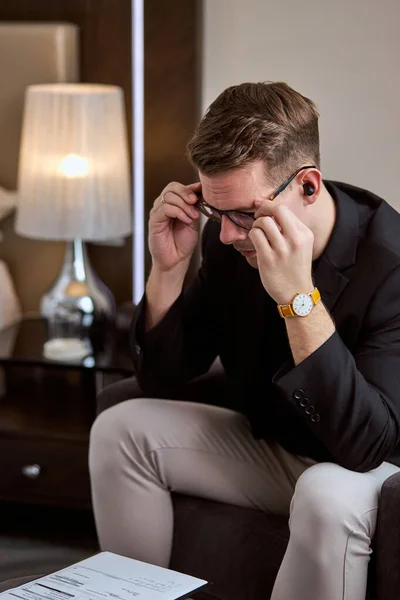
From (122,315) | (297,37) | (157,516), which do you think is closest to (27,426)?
(122,315)

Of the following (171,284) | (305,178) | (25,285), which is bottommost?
(25,285)

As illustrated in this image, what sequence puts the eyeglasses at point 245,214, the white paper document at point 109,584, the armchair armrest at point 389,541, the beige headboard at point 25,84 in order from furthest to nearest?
1. the beige headboard at point 25,84
2. the eyeglasses at point 245,214
3. the armchair armrest at point 389,541
4. the white paper document at point 109,584

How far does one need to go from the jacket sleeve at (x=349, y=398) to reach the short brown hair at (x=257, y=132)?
0.33 meters

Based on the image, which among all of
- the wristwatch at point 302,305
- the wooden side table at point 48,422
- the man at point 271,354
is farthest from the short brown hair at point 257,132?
the wooden side table at point 48,422

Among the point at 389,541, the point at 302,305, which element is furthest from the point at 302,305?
the point at 389,541

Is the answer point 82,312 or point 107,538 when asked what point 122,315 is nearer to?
point 82,312

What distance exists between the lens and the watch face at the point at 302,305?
1.53 m

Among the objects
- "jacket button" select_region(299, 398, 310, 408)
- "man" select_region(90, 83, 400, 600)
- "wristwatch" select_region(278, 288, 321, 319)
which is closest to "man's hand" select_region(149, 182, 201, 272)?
"man" select_region(90, 83, 400, 600)

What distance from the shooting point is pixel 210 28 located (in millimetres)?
2598

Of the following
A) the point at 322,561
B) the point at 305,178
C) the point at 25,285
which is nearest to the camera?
the point at 322,561

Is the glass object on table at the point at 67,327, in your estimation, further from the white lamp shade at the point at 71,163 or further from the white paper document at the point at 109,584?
the white paper document at the point at 109,584

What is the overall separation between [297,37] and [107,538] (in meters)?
1.45

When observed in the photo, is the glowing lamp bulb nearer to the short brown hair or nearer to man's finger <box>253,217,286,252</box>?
the short brown hair

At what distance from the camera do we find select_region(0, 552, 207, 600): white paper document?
131cm
